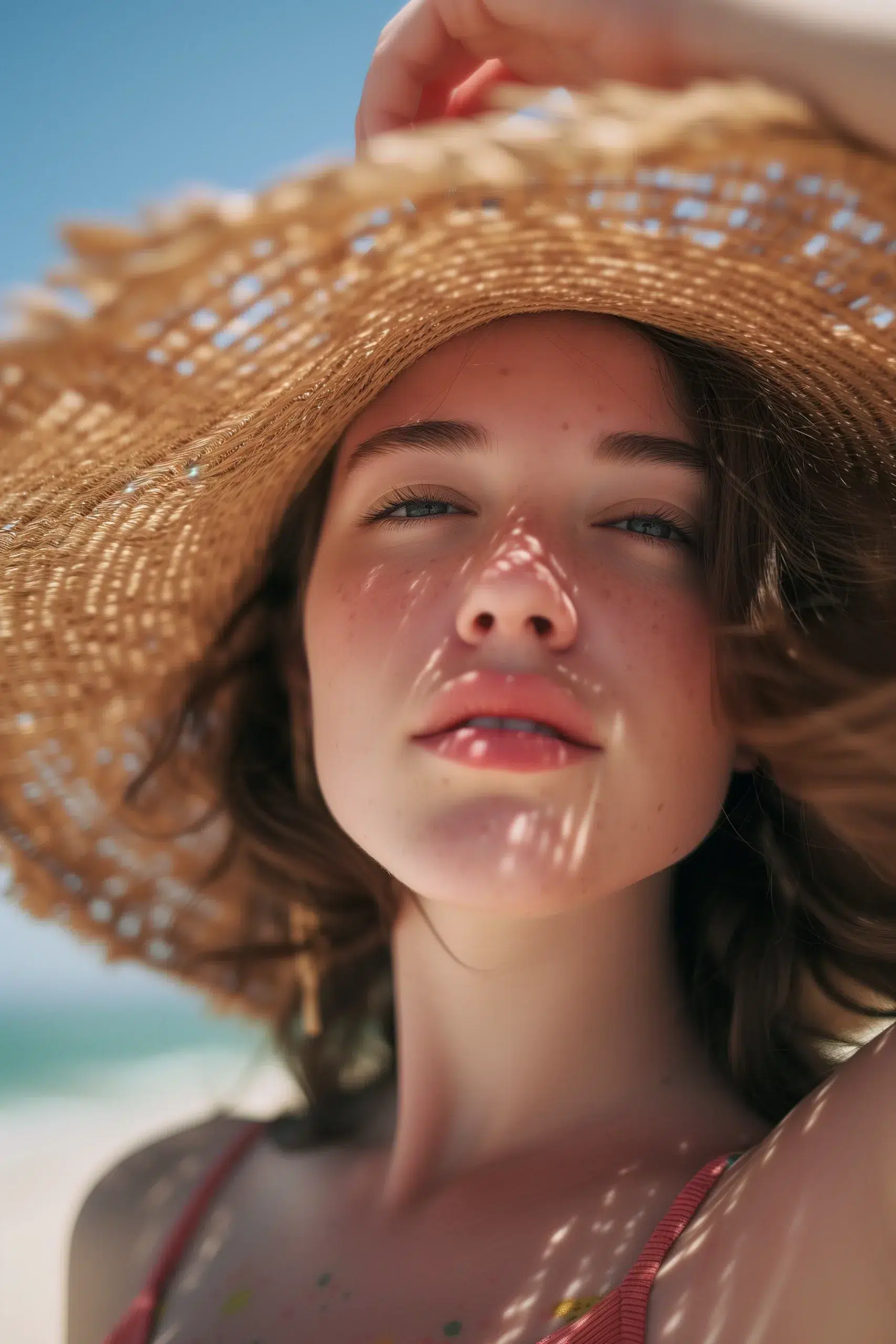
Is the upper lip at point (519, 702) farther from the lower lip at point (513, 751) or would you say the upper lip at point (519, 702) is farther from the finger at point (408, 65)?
the finger at point (408, 65)

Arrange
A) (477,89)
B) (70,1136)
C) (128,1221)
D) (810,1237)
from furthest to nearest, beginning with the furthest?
(70,1136)
(128,1221)
(477,89)
(810,1237)

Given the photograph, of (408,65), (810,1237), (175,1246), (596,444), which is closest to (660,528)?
(596,444)

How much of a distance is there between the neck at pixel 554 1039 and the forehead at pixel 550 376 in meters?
0.56

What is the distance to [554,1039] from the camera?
1414mm

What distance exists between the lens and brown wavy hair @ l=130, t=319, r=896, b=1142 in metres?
1.26

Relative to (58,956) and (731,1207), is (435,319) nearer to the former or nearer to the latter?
(731,1207)

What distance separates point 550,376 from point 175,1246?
122cm

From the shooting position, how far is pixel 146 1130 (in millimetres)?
5723

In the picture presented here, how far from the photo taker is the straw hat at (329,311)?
2.65ft

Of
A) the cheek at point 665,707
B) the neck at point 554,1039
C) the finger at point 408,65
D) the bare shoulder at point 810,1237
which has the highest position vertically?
the finger at point 408,65

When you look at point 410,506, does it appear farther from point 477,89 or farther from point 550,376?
point 477,89

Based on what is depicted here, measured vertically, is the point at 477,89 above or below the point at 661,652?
above

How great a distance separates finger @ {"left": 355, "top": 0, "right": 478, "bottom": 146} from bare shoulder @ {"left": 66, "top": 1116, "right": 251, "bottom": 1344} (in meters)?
Answer: 1.45

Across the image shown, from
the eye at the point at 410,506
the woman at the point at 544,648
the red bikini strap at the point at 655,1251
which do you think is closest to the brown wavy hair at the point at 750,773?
the woman at the point at 544,648
